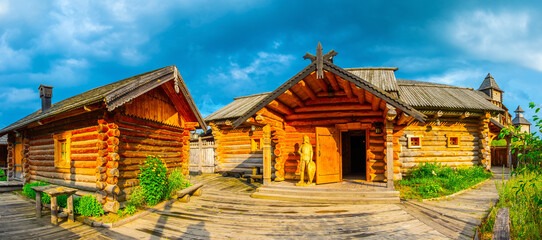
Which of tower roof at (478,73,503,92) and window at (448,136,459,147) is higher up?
tower roof at (478,73,503,92)

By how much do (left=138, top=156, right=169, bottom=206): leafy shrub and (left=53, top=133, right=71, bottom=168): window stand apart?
2.65 m

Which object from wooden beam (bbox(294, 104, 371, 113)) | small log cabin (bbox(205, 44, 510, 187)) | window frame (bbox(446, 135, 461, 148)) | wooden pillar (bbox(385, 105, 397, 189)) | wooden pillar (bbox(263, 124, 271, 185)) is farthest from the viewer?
window frame (bbox(446, 135, 461, 148))

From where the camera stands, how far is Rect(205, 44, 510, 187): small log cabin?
9.21 meters

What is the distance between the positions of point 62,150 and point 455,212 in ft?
40.5

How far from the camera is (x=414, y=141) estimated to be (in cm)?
1478

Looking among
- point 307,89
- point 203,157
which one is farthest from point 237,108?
point 307,89

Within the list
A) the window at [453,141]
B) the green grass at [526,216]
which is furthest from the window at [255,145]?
the green grass at [526,216]

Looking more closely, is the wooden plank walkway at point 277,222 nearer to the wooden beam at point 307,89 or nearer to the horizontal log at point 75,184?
the horizontal log at point 75,184

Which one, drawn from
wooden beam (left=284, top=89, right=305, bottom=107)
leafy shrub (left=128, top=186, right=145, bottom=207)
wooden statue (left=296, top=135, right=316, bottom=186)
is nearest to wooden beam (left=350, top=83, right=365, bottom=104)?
wooden beam (left=284, top=89, right=305, bottom=107)

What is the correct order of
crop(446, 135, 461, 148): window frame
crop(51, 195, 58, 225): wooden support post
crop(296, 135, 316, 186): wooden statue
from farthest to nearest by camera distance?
crop(446, 135, 461, 148): window frame, crop(296, 135, 316, 186): wooden statue, crop(51, 195, 58, 225): wooden support post

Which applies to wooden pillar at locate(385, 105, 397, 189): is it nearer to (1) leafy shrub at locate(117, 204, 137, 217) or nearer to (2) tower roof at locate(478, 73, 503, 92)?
(1) leafy shrub at locate(117, 204, 137, 217)

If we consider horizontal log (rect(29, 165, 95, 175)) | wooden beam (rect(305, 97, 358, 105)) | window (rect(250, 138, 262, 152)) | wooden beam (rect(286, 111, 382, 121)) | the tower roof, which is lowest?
horizontal log (rect(29, 165, 95, 175))

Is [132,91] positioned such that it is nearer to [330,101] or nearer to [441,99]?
[330,101]

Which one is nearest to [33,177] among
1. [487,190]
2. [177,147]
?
[177,147]
